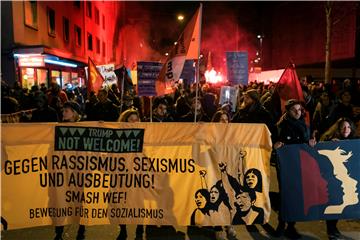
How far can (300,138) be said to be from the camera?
19.0 ft

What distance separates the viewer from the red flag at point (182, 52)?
5656 millimetres

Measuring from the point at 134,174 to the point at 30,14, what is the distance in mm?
19364

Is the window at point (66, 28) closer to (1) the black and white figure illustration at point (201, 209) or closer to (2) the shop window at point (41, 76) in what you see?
(2) the shop window at point (41, 76)

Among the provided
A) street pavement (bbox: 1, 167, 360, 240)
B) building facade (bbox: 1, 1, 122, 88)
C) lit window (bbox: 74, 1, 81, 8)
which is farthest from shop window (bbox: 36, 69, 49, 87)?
street pavement (bbox: 1, 167, 360, 240)

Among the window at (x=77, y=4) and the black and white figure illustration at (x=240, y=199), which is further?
the window at (x=77, y=4)

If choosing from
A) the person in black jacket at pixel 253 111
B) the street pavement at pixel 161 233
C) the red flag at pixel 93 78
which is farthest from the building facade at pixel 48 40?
the street pavement at pixel 161 233

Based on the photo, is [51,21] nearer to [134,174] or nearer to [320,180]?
[134,174]

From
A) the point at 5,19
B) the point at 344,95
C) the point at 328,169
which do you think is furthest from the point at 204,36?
the point at 328,169

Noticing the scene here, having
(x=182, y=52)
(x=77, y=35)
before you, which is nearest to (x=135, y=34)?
(x=77, y=35)

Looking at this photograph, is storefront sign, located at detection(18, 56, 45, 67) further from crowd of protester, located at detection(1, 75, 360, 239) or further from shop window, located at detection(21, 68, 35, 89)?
crowd of protester, located at detection(1, 75, 360, 239)

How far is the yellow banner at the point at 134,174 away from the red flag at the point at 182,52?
1175 mm

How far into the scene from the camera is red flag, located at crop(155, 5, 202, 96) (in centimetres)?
566

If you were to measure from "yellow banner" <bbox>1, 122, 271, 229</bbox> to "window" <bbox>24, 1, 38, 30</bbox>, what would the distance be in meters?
17.9

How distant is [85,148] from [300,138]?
2.82 metres
